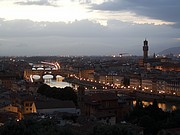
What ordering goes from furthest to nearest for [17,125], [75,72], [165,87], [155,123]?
[75,72]
[165,87]
[155,123]
[17,125]

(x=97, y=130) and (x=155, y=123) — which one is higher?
(x=97, y=130)

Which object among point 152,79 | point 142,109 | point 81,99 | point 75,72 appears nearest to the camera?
point 142,109

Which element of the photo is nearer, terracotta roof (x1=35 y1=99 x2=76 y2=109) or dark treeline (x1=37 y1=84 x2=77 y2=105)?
terracotta roof (x1=35 y1=99 x2=76 y2=109)

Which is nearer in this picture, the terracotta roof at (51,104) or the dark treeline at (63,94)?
the terracotta roof at (51,104)

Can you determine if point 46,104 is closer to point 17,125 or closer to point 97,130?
point 17,125

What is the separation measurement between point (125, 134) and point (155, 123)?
4546 millimetres

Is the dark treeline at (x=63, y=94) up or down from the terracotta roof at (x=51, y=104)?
down

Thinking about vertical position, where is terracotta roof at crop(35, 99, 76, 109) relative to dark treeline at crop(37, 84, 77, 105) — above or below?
above

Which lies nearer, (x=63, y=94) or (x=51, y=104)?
(x=51, y=104)

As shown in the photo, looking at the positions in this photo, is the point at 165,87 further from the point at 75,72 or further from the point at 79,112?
the point at 75,72

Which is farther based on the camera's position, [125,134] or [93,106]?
[93,106]

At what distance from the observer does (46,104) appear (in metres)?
12.6

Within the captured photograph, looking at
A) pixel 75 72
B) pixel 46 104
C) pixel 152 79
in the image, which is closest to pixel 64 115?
pixel 46 104

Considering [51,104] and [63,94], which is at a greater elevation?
[51,104]
